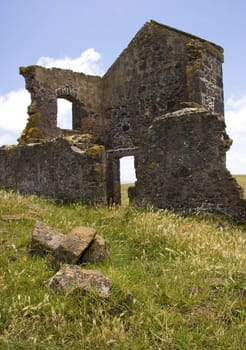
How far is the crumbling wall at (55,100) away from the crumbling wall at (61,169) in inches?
80.2

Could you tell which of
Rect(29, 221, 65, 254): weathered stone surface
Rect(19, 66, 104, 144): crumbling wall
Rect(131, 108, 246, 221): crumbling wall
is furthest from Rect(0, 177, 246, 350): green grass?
Rect(19, 66, 104, 144): crumbling wall

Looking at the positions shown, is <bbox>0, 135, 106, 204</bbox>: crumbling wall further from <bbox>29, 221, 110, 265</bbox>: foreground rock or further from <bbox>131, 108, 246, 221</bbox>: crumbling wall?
<bbox>29, 221, 110, 265</bbox>: foreground rock

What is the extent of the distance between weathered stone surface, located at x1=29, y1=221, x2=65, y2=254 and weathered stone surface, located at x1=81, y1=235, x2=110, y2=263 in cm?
39

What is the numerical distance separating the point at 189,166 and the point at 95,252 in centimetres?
514

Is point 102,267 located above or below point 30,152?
below

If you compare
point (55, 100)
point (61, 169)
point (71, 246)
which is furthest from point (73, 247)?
point (55, 100)

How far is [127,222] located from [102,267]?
2.49m

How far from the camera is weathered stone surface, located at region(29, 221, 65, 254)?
5.33 meters

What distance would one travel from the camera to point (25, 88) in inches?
616

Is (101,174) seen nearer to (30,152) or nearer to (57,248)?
(30,152)

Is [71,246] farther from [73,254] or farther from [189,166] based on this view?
[189,166]

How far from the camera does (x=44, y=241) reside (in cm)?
540

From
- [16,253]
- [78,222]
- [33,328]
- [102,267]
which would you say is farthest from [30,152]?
[33,328]

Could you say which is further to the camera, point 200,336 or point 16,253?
point 16,253
